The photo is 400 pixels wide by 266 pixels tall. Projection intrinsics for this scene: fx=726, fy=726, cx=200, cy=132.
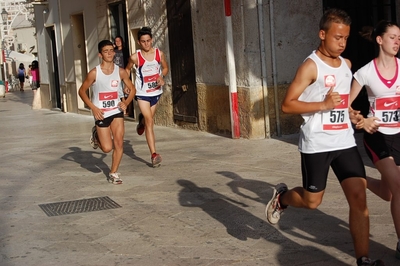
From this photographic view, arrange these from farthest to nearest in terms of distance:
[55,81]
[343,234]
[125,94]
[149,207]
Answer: [55,81] → [125,94] → [149,207] → [343,234]

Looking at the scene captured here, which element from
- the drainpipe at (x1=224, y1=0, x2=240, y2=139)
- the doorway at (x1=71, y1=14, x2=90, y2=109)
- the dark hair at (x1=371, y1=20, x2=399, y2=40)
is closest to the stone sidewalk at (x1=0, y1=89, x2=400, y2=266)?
the drainpipe at (x1=224, y1=0, x2=240, y2=139)

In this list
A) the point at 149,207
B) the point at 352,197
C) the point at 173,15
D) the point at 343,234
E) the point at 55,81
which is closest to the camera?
the point at 352,197

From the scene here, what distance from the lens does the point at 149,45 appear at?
400 inches

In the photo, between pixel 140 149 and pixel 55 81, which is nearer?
pixel 140 149

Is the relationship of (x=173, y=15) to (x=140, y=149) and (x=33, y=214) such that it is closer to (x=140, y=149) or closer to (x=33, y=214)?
(x=140, y=149)

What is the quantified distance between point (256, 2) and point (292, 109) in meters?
7.10

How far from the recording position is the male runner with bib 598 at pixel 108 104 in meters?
8.95

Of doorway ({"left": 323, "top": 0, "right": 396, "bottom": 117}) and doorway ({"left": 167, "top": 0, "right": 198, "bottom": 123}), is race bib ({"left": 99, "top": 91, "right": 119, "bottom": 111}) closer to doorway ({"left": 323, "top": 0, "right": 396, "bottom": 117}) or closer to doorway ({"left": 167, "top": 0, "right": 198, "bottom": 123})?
doorway ({"left": 323, "top": 0, "right": 396, "bottom": 117})

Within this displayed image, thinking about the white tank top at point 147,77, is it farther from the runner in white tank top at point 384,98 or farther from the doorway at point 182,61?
the runner in white tank top at point 384,98

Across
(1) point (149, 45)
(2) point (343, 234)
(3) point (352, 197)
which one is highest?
(1) point (149, 45)

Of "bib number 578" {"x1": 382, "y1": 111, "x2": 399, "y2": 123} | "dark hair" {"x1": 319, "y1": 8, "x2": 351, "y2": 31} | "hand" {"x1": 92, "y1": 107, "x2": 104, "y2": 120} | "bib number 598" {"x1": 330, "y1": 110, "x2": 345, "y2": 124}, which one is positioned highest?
"dark hair" {"x1": 319, "y1": 8, "x2": 351, "y2": 31}

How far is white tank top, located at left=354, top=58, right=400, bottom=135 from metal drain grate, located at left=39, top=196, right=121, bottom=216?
326 cm

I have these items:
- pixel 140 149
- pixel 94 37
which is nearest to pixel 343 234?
pixel 140 149

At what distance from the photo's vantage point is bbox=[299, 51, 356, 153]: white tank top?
4945 millimetres
